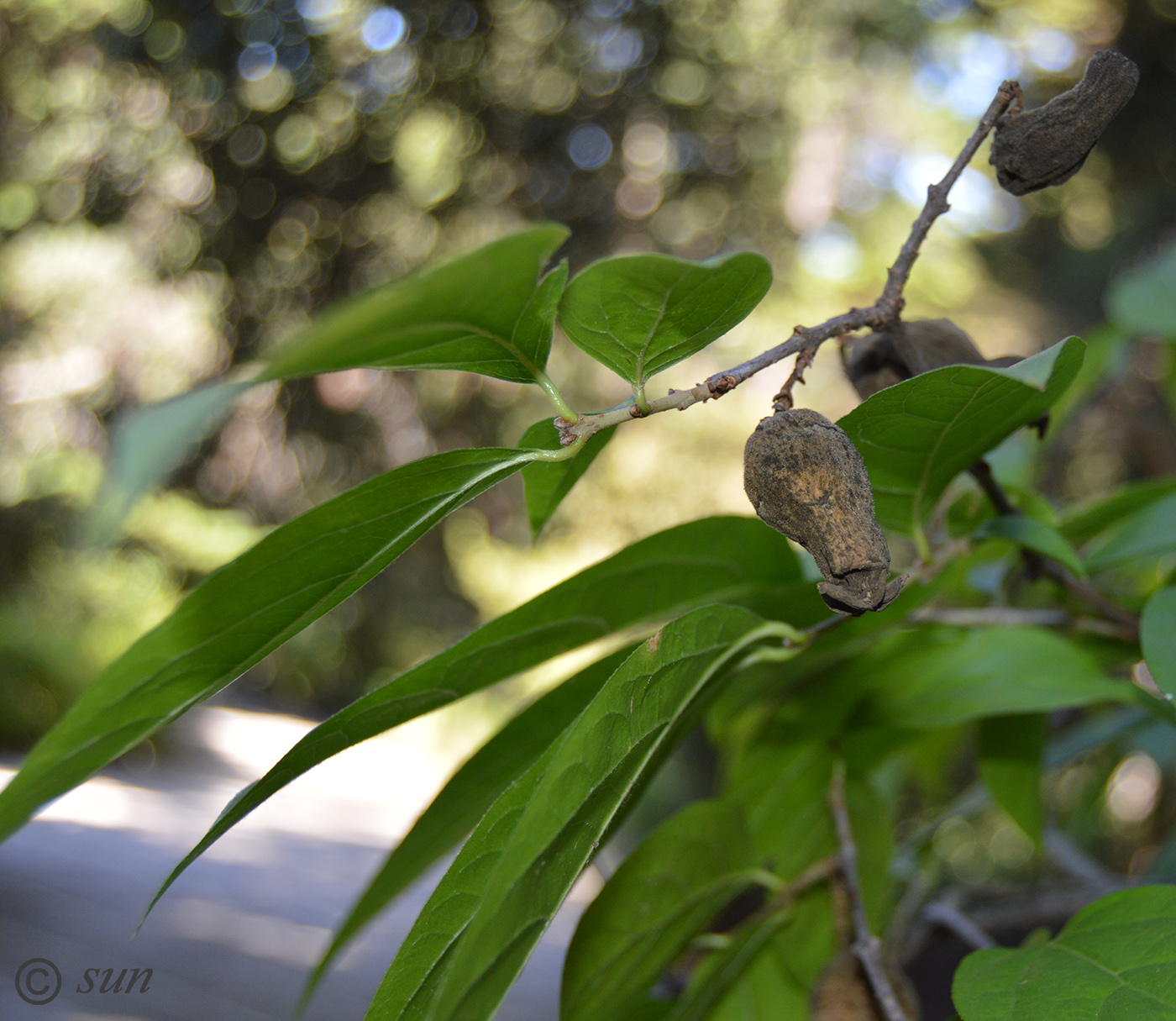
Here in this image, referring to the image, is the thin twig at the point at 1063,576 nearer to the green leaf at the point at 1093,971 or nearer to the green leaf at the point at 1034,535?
the green leaf at the point at 1034,535

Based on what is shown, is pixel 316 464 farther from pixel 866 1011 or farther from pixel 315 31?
pixel 866 1011

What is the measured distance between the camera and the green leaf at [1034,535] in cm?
33

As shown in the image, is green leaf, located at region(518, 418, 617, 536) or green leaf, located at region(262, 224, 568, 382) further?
green leaf, located at region(518, 418, 617, 536)

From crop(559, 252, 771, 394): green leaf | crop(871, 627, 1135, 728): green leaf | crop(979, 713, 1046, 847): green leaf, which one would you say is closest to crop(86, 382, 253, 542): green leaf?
crop(559, 252, 771, 394): green leaf

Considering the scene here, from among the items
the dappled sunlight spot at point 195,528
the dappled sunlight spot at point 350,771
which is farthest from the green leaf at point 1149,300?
the dappled sunlight spot at point 195,528

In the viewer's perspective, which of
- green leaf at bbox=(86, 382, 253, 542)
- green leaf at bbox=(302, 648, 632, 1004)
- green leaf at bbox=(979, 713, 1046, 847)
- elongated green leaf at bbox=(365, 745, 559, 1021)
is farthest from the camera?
green leaf at bbox=(979, 713, 1046, 847)

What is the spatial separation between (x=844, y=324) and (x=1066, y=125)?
0.10 metres

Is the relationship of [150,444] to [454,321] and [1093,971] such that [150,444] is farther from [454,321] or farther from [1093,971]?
[1093,971]

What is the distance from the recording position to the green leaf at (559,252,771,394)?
0.71 ft

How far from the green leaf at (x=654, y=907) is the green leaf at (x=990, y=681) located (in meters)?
0.10

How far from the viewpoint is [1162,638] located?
297 mm

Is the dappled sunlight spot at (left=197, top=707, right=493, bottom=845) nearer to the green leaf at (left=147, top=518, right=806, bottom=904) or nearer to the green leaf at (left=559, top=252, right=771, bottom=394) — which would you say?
the green leaf at (left=147, top=518, right=806, bottom=904)

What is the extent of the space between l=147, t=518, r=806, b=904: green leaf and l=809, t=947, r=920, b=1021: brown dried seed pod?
16 cm

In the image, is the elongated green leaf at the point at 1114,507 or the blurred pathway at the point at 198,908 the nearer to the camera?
the elongated green leaf at the point at 1114,507
